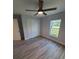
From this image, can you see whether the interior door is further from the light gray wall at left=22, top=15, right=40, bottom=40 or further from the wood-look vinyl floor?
the wood-look vinyl floor

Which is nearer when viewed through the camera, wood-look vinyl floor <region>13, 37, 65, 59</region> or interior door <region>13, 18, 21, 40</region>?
wood-look vinyl floor <region>13, 37, 65, 59</region>

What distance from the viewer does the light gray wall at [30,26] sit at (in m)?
8.76

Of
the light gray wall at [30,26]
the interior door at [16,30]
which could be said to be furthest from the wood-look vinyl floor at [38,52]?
the light gray wall at [30,26]

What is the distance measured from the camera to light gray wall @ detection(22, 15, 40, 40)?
28.7 feet

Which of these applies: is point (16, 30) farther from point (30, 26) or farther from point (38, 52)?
point (38, 52)

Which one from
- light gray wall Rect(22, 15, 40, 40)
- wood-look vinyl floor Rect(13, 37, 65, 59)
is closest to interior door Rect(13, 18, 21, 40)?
light gray wall Rect(22, 15, 40, 40)

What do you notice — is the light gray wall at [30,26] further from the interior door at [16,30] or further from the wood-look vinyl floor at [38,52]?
the wood-look vinyl floor at [38,52]

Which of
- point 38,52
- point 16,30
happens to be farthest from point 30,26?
point 38,52

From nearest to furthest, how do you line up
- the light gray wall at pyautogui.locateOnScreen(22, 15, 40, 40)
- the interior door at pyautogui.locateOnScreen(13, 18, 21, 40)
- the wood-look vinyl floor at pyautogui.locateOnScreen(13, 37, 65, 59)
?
the wood-look vinyl floor at pyautogui.locateOnScreen(13, 37, 65, 59)
the interior door at pyautogui.locateOnScreen(13, 18, 21, 40)
the light gray wall at pyautogui.locateOnScreen(22, 15, 40, 40)

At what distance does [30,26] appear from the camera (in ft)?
31.4

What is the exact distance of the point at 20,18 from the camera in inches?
324
